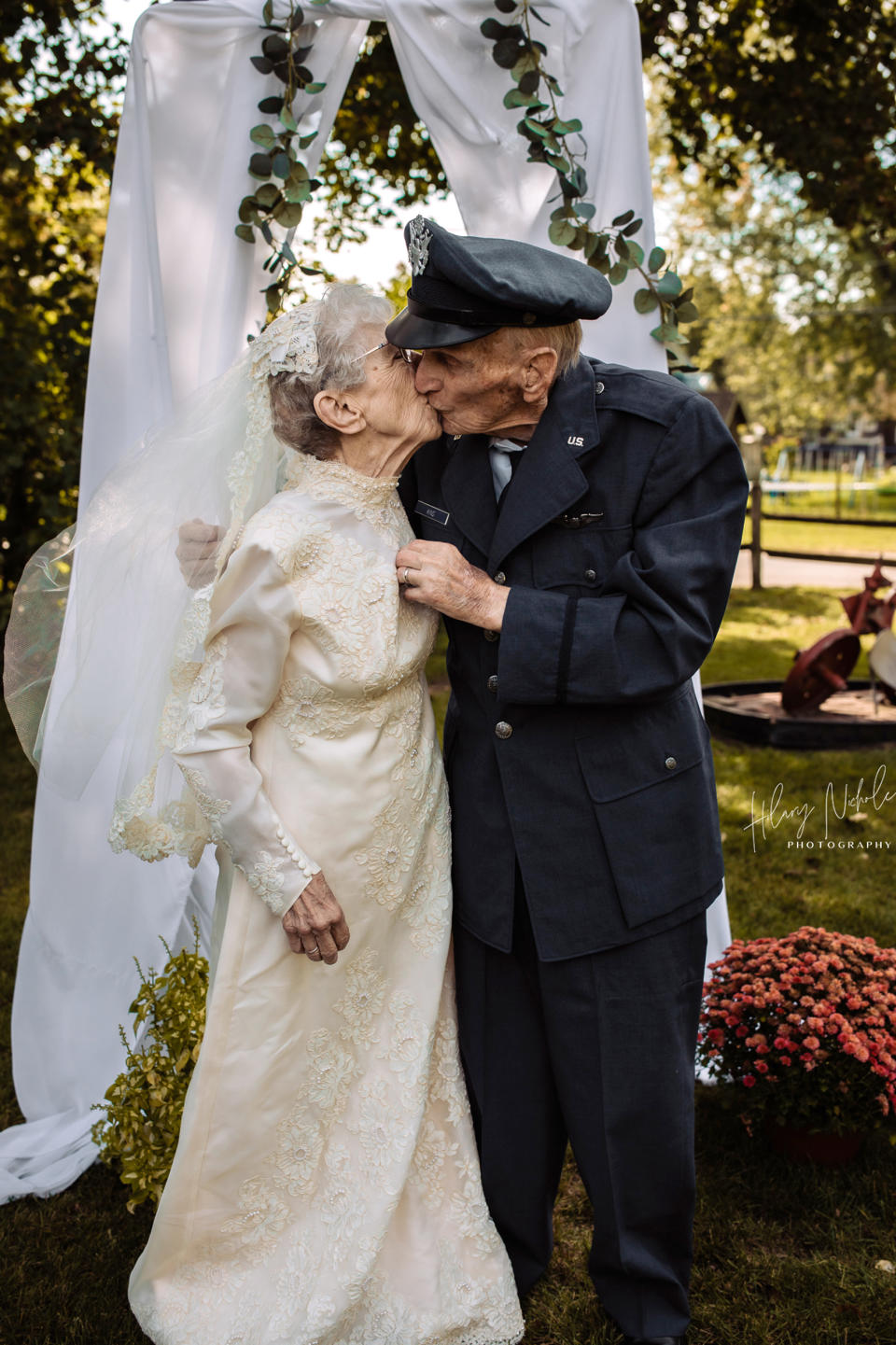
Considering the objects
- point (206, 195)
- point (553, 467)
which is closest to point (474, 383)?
point (553, 467)

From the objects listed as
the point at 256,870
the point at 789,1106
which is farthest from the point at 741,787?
the point at 256,870

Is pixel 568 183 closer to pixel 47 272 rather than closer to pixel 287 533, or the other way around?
pixel 287 533

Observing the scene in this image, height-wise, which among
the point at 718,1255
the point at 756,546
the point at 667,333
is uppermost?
the point at 667,333

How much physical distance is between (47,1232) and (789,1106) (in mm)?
2049

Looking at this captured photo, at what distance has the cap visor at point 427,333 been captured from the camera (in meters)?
2.17

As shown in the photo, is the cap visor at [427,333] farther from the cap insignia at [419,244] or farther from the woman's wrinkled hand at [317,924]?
the woman's wrinkled hand at [317,924]

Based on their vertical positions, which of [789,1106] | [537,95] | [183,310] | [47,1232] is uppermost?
[537,95]

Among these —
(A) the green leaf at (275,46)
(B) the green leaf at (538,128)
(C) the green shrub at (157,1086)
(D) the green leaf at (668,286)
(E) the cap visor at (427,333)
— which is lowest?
(C) the green shrub at (157,1086)

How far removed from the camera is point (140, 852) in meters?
2.51

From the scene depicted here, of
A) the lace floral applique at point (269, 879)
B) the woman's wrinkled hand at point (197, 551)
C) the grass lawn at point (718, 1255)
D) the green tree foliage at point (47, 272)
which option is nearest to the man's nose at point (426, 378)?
the woman's wrinkled hand at point (197, 551)

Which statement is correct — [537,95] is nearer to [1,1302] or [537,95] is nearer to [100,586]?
[100,586]

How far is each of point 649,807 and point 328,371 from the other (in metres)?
1.12

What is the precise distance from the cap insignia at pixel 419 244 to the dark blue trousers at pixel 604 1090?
4.31ft

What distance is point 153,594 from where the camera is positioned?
2488mm
